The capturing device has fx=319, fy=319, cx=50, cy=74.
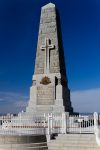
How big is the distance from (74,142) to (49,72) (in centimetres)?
946

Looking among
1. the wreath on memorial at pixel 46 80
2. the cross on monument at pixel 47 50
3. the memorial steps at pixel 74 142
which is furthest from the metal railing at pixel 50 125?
the cross on monument at pixel 47 50

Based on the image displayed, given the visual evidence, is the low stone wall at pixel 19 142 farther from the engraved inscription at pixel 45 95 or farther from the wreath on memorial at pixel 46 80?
the wreath on memorial at pixel 46 80

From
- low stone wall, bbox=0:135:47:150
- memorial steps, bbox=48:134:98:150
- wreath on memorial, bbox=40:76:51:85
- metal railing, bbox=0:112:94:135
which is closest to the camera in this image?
low stone wall, bbox=0:135:47:150

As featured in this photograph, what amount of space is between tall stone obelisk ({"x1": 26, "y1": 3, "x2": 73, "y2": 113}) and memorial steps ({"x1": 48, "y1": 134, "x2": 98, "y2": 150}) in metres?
6.82

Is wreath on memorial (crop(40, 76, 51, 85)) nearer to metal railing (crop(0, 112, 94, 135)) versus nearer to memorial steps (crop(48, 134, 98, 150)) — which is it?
metal railing (crop(0, 112, 94, 135))

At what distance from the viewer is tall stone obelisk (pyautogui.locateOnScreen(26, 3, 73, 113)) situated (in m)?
22.6

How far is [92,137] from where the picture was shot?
14.4 meters

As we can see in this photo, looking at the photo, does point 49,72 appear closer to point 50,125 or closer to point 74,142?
point 50,125

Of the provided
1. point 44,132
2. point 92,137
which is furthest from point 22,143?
point 92,137

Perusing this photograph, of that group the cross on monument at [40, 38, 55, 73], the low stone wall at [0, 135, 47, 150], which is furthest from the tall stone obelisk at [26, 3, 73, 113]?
the low stone wall at [0, 135, 47, 150]

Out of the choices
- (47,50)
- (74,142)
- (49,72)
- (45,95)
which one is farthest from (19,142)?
(47,50)

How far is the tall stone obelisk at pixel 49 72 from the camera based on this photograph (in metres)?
22.6

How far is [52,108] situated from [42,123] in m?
4.81

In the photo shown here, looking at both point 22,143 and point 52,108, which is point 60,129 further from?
point 52,108
